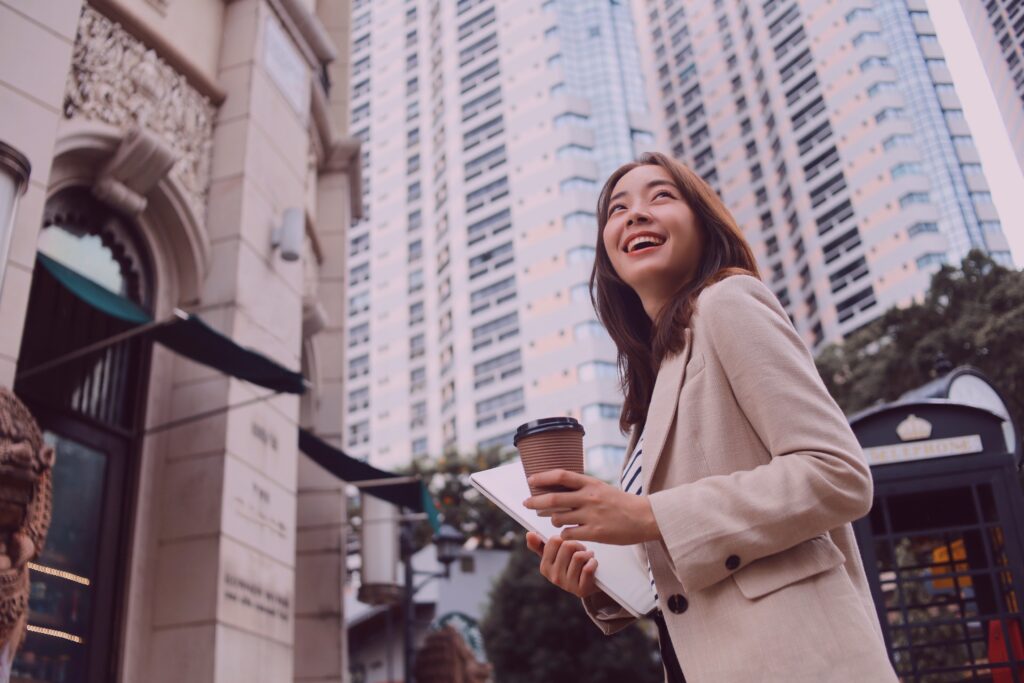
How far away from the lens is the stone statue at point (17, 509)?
15.7ft

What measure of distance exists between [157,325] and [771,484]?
644cm

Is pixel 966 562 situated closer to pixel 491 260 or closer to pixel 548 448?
pixel 548 448

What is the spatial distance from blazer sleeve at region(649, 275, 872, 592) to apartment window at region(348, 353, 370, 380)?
74574 mm

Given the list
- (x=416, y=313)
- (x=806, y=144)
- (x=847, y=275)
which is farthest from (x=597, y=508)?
(x=416, y=313)

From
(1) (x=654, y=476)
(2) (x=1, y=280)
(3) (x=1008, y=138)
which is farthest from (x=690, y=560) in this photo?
(2) (x=1, y=280)

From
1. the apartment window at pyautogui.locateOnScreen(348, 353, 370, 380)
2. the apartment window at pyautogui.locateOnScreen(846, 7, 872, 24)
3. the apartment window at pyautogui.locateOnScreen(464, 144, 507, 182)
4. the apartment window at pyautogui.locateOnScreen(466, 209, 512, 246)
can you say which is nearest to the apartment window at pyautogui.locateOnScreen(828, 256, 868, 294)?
the apartment window at pyautogui.locateOnScreen(466, 209, 512, 246)

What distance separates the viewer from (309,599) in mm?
11422

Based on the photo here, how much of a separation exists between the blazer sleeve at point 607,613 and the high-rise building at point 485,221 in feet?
160

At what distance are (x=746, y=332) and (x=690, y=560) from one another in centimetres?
48

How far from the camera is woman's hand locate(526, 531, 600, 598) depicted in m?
1.94

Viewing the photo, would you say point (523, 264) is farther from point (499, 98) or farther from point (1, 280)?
point (1, 280)

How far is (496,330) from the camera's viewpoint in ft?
209

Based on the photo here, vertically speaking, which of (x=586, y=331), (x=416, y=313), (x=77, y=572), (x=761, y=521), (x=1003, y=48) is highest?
(x=416, y=313)

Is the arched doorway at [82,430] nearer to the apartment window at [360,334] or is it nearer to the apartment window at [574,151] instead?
the apartment window at [574,151]
